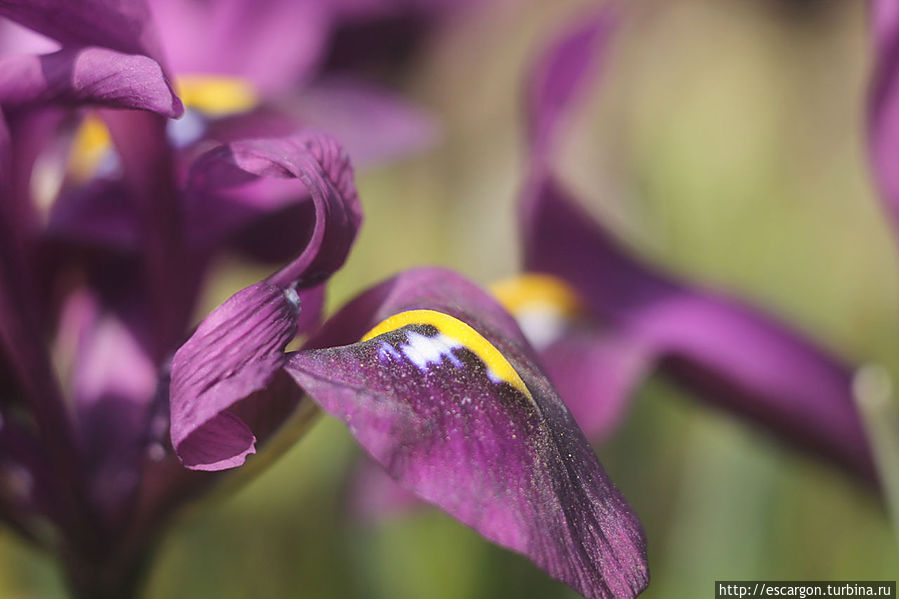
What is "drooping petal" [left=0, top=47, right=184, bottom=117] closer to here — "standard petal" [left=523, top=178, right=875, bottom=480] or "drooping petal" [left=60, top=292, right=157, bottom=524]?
"drooping petal" [left=60, top=292, right=157, bottom=524]

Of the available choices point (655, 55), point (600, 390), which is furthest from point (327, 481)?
point (655, 55)

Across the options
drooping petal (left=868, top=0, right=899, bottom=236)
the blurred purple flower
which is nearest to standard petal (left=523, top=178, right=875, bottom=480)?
the blurred purple flower

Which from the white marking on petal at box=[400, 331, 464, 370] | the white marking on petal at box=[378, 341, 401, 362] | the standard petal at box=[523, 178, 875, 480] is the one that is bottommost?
the white marking on petal at box=[378, 341, 401, 362]

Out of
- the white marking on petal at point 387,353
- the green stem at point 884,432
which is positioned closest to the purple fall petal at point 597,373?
the green stem at point 884,432

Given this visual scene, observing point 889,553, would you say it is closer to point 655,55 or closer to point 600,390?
point 600,390

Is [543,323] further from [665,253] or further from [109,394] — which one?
[665,253]

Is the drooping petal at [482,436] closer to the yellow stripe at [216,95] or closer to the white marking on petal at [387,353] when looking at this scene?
the white marking on petal at [387,353]
